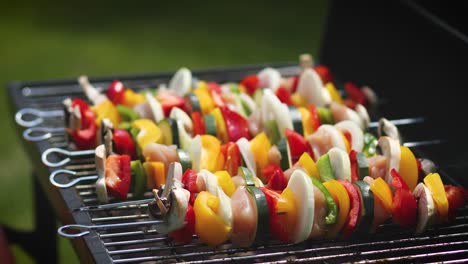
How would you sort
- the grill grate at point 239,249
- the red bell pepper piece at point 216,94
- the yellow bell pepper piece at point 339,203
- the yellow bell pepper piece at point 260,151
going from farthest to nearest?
the red bell pepper piece at point 216,94
the yellow bell pepper piece at point 260,151
the yellow bell pepper piece at point 339,203
the grill grate at point 239,249

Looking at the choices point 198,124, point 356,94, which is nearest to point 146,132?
point 198,124

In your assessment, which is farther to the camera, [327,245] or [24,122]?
[24,122]

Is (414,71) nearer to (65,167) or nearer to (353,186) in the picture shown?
(353,186)

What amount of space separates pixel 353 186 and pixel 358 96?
988mm

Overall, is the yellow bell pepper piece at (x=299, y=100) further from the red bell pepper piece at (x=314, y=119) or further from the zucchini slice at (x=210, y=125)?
the zucchini slice at (x=210, y=125)

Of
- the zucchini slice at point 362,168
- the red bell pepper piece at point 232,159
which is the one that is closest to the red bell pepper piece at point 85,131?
the red bell pepper piece at point 232,159

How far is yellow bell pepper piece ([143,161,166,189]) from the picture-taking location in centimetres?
267

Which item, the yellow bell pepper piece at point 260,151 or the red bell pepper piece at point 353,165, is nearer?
the red bell pepper piece at point 353,165

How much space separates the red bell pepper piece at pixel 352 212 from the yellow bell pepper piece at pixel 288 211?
0.17 metres

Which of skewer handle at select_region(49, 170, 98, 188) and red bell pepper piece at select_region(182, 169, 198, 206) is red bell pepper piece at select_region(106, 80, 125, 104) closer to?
skewer handle at select_region(49, 170, 98, 188)

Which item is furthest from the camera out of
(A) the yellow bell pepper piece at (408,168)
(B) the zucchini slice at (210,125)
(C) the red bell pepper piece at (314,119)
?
(C) the red bell pepper piece at (314,119)

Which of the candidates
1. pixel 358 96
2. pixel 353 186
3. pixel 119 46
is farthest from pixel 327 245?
pixel 119 46

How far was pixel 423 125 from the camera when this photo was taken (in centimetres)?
328

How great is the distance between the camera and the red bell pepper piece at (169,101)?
311cm
